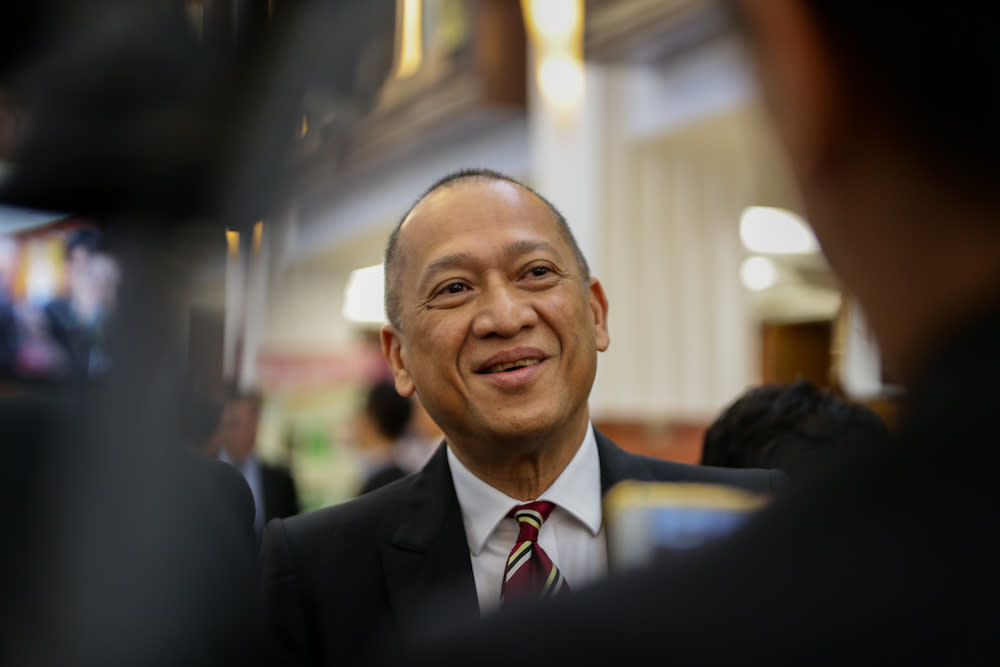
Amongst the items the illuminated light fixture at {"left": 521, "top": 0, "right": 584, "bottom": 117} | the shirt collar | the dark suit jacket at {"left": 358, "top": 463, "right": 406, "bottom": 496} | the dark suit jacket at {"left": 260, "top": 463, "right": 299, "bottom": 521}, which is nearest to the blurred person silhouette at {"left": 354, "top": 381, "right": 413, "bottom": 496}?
the dark suit jacket at {"left": 358, "top": 463, "right": 406, "bottom": 496}

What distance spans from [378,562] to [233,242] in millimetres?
778

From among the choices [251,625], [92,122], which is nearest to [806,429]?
[251,625]

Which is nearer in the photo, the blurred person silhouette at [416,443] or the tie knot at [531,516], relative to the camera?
the tie knot at [531,516]

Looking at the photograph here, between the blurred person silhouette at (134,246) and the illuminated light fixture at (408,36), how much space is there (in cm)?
13

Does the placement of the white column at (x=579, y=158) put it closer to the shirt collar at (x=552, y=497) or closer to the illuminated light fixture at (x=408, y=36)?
the shirt collar at (x=552, y=497)

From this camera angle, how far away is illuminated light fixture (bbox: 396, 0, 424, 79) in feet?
2.40

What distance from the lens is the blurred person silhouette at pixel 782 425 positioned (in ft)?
4.79

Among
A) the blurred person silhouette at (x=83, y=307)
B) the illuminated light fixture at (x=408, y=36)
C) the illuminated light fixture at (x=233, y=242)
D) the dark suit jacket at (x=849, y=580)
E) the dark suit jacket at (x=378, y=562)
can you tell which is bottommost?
the dark suit jacket at (x=378, y=562)

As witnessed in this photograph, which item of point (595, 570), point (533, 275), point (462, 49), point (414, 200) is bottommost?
point (595, 570)

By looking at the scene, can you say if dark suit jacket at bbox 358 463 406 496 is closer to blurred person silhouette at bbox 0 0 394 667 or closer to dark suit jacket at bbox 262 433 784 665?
dark suit jacket at bbox 262 433 784 665

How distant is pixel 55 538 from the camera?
1.87 ft

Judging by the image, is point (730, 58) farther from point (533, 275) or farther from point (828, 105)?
point (533, 275)

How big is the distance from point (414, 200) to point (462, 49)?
0.28 meters

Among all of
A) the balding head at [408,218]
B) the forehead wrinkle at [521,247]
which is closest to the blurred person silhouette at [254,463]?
the balding head at [408,218]
